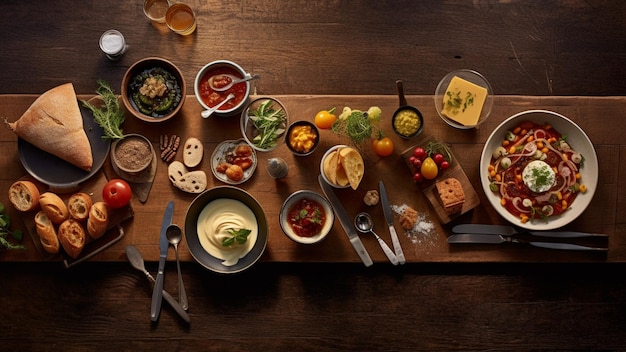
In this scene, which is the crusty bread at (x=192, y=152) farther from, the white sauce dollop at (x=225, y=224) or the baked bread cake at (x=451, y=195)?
the baked bread cake at (x=451, y=195)

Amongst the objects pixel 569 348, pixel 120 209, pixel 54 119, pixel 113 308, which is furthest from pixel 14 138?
pixel 569 348

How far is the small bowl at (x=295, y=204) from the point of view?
3131 mm

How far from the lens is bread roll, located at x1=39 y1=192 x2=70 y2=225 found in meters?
3.12

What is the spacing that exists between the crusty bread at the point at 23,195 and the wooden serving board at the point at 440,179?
223 cm

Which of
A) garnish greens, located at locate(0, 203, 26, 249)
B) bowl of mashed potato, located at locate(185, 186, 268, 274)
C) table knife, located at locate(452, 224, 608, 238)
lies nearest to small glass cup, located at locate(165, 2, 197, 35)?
bowl of mashed potato, located at locate(185, 186, 268, 274)

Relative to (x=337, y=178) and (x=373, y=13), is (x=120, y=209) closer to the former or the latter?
(x=337, y=178)

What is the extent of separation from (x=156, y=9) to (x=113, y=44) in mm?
360

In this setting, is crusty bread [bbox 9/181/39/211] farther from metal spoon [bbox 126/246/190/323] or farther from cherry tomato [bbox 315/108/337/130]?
cherry tomato [bbox 315/108/337/130]

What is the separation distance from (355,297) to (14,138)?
92.4 inches

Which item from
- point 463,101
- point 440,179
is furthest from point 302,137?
point 463,101

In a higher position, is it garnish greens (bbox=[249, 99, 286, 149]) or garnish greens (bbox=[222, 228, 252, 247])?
garnish greens (bbox=[249, 99, 286, 149])

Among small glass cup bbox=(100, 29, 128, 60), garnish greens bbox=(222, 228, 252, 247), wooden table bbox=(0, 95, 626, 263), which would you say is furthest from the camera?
small glass cup bbox=(100, 29, 128, 60)

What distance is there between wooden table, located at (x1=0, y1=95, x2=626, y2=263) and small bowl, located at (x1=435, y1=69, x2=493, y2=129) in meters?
0.05

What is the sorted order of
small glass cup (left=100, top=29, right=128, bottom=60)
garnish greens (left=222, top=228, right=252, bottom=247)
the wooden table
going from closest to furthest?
garnish greens (left=222, top=228, right=252, bottom=247) → the wooden table → small glass cup (left=100, top=29, right=128, bottom=60)
